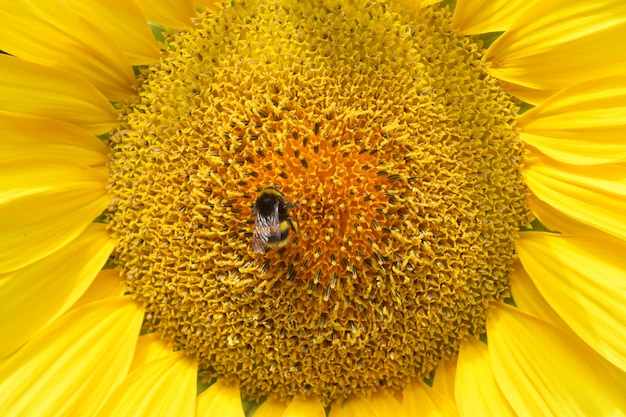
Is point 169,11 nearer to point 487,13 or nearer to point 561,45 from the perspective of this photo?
point 487,13

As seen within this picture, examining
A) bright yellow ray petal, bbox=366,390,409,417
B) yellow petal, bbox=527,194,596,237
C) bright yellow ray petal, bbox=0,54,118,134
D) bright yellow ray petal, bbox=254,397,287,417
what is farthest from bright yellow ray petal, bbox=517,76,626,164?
bright yellow ray petal, bbox=0,54,118,134

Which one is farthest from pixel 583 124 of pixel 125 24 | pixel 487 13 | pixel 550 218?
pixel 125 24

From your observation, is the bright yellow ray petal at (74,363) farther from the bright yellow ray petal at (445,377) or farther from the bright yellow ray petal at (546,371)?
the bright yellow ray petal at (546,371)

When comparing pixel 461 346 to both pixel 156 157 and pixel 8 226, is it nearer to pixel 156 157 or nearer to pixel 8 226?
pixel 156 157

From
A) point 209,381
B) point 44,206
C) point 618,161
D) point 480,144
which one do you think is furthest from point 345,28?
point 209,381

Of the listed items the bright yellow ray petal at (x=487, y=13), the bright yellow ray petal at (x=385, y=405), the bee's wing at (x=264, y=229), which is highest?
the bright yellow ray petal at (x=487, y=13)

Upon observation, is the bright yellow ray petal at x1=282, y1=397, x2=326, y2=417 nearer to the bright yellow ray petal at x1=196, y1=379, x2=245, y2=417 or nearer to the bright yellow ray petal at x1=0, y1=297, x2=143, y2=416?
the bright yellow ray petal at x1=196, y1=379, x2=245, y2=417

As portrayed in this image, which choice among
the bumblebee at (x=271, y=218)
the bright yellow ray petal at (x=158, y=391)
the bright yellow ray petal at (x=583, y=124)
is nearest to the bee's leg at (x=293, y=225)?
the bumblebee at (x=271, y=218)
